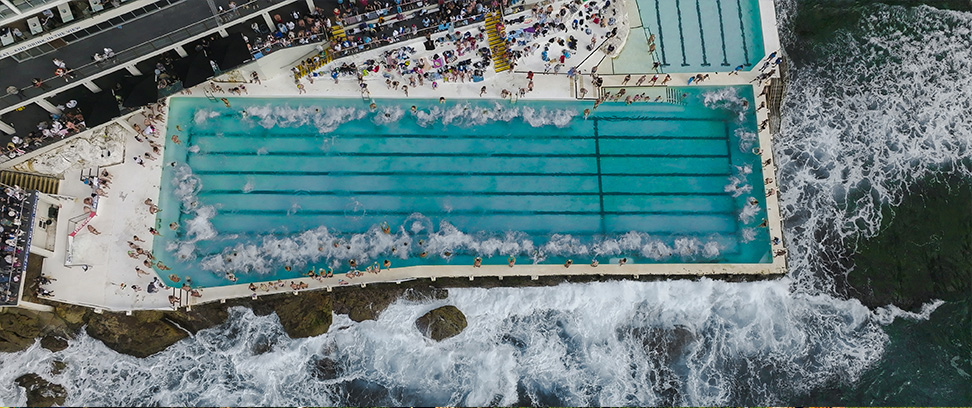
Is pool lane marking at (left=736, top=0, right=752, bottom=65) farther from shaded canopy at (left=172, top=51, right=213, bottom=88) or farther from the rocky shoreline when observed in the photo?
shaded canopy at (left=172, top=51, right=213, bottom=88)

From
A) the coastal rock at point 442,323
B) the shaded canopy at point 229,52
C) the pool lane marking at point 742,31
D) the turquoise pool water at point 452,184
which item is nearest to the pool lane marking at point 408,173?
the turquoise pool water at point 452,184

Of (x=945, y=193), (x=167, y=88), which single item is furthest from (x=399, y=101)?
(x=945, y=193)

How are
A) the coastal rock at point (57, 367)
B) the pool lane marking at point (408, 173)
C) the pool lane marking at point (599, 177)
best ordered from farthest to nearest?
the pool lane marking at point (599, 177), the pool lane marking at point (408, 173), the coastal rock at point (57, 367)

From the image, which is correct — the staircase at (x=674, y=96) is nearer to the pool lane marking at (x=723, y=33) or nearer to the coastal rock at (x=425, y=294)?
the pool lane marking at (x=723, y=33)

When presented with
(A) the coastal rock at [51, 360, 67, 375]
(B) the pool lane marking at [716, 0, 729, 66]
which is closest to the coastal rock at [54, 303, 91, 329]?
(A) the coastal rock at [51, 360, 67, 375]

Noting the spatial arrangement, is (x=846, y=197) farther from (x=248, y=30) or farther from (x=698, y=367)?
(x=248, y=30)

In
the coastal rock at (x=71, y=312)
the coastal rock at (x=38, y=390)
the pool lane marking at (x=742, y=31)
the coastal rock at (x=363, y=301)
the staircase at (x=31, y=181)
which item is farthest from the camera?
the pool lane marking at (x=742, y=31)
